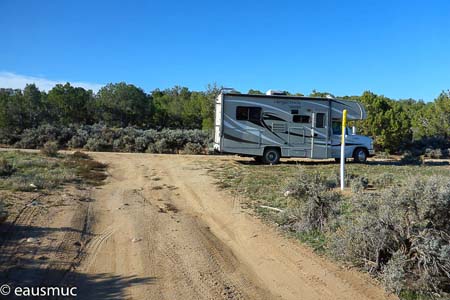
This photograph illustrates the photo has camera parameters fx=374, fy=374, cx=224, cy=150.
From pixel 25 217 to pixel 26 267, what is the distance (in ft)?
6.59

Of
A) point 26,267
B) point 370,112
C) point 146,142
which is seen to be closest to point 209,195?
point 26,267

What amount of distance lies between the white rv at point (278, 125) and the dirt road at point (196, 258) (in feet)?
22.5

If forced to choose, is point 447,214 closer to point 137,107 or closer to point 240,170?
point 240,170

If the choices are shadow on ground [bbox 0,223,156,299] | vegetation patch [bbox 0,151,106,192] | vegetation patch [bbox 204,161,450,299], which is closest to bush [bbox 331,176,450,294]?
vegetation patch [bbox 204,161,450,299]

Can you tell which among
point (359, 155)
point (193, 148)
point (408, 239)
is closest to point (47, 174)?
point (408, 239)

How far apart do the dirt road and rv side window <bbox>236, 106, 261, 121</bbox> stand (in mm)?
7021

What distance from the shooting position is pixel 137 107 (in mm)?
32531

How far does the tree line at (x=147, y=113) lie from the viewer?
23166 mm

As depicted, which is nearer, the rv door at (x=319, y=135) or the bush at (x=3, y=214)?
the bush at (x=3, y=214)

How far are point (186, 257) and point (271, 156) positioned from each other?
10.7m

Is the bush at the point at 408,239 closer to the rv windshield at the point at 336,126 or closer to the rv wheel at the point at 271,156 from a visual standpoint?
the rv wheel at the point at 271,156

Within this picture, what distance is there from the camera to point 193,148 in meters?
20.4

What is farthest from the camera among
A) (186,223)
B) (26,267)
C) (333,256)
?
(186,223)

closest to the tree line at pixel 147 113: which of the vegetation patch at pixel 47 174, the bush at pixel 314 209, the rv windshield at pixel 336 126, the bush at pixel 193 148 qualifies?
the bush at pixel 193 148
